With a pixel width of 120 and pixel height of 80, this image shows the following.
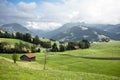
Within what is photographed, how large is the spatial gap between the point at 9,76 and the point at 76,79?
610 inches

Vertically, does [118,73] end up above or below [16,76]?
below

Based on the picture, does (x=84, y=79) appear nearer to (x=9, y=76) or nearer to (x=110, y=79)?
(x=110, y=79)

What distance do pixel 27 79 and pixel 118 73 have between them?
204ft

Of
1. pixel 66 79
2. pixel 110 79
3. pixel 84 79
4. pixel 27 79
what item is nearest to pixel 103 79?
pixel 110 79

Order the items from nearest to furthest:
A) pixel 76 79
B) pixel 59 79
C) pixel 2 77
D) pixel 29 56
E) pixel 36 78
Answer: pixel 2 77 → pixel 36 78 → pixel 59 79 → pixel 76 79 → pixel 29 56

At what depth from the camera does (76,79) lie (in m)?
46.7

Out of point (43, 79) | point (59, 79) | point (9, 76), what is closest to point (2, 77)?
point (9, 76)

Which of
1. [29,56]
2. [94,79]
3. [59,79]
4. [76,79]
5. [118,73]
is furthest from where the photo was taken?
[29,56]

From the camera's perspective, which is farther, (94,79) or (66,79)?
(94,79)

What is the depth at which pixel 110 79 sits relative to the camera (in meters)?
52.5

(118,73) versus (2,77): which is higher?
(2,77)

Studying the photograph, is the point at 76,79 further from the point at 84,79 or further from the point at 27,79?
the point at 27,79

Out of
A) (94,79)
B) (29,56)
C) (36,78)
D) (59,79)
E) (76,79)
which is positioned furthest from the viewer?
(29,56)

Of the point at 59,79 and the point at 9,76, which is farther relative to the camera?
the point at 59,79
